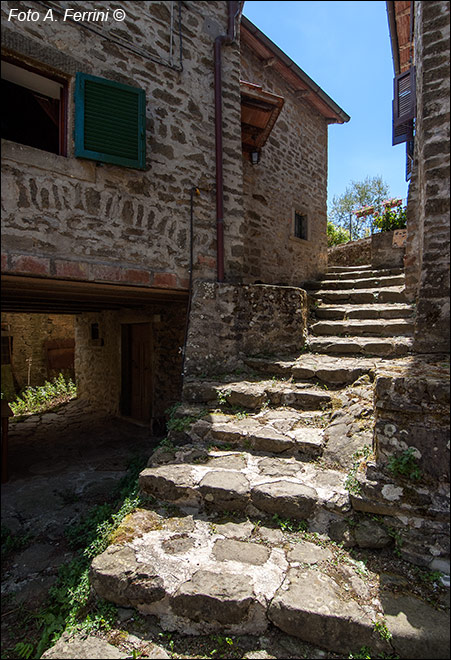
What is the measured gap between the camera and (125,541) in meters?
2.52

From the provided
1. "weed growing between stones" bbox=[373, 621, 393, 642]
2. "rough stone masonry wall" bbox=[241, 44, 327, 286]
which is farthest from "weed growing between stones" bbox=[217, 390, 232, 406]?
"rough stone masonry wall" bbox=[241, 44, 327, 286]

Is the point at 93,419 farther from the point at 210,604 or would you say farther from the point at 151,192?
the point at 210,604

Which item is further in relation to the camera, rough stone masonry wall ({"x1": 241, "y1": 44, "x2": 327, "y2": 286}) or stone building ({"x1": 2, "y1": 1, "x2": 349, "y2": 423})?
rough stone masonry wall ({"x1": 241, "y1": 44, "x2": 327, "y2": 286})

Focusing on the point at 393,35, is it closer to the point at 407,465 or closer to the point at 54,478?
the point at 407,465

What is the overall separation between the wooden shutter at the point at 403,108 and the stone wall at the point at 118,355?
5.59 metres

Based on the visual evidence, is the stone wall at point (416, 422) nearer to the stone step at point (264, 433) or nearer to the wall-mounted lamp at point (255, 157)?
the stone step at point (264, 433)

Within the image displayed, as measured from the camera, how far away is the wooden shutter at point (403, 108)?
7.08m

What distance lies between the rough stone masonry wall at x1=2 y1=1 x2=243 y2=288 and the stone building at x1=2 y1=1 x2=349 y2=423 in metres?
0.01

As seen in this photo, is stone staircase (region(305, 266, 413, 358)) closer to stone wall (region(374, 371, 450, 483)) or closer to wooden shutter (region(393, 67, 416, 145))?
stone wall (region(374, 371, 450, 483))

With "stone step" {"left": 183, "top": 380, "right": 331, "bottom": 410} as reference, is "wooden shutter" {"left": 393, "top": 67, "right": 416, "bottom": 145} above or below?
above

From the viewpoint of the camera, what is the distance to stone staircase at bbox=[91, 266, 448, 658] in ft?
6.27

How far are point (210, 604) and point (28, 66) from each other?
490cm

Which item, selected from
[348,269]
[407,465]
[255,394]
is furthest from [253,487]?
[348,269]

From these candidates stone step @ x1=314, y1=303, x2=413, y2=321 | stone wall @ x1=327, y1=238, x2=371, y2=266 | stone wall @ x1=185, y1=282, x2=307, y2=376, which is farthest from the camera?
stone wall @ x1=327, y1=238, x2=371, y2=266
